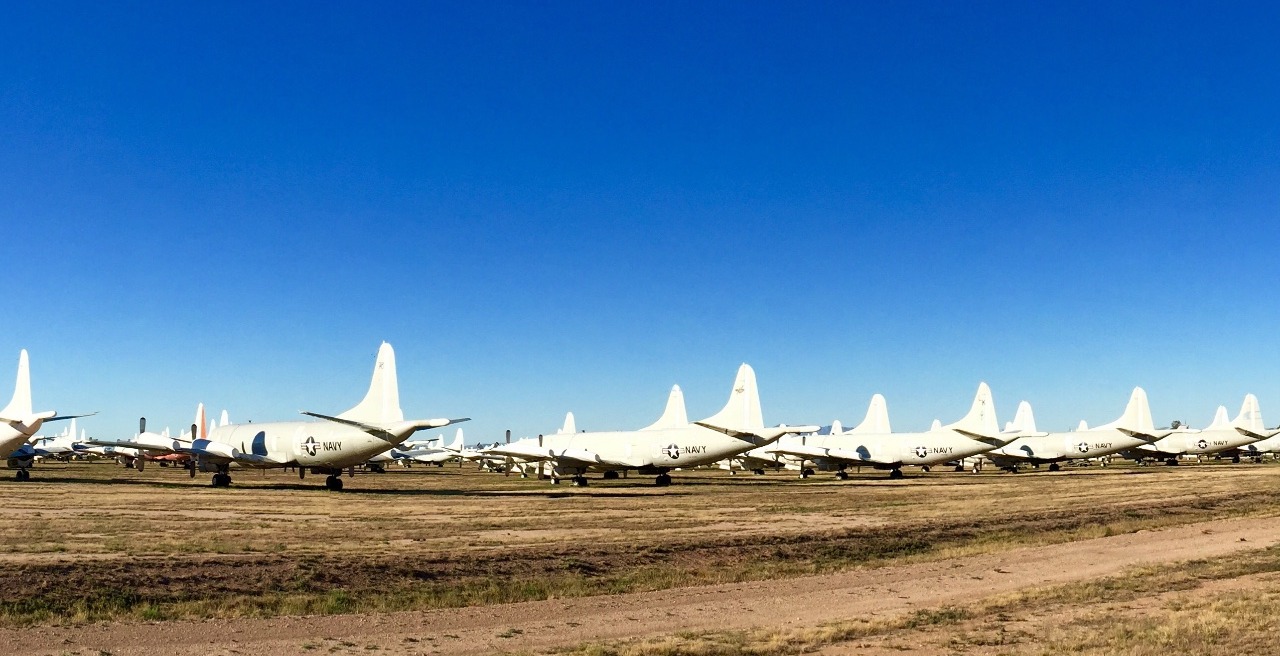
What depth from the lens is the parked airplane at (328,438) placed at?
43.3 metres

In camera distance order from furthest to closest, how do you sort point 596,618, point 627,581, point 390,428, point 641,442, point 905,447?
point 905,447 < point 641,442 < point 390,428 < point 627,581 < point 596,618

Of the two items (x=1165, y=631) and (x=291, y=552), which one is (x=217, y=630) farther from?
(x=1165, y=631)

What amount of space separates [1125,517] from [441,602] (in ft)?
80.7

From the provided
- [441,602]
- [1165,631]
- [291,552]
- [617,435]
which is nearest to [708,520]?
[291,552]

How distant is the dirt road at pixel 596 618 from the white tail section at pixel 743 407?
35.1 meters

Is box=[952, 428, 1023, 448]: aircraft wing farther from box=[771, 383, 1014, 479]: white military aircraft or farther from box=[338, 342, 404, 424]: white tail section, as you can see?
box=[338, 342, 404, 424]: white tail section

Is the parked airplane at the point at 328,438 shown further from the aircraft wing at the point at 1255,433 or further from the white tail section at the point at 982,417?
the aircraft wing at the point at 1255,433

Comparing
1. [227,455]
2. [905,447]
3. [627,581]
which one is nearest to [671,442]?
[905,447]

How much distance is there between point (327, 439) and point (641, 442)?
21573 mm

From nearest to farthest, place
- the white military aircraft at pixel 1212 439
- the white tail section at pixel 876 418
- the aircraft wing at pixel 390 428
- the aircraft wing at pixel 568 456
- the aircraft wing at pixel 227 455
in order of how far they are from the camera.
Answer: the aircraft wing at pixel 390 428
the aircraft wing at pixel 227 455
the aircraft wing at pixel 568 456
the white tail section at pixel 876 418
the white military aircraft at pixel 1212 439

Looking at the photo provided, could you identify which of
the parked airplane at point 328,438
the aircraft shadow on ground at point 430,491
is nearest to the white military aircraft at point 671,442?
the aircraft shadow on ground at point 430,491

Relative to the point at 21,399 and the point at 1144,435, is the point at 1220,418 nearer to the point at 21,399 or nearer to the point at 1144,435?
the point at 1144,435

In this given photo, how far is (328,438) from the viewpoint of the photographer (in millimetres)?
45906

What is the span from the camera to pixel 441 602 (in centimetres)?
1429
